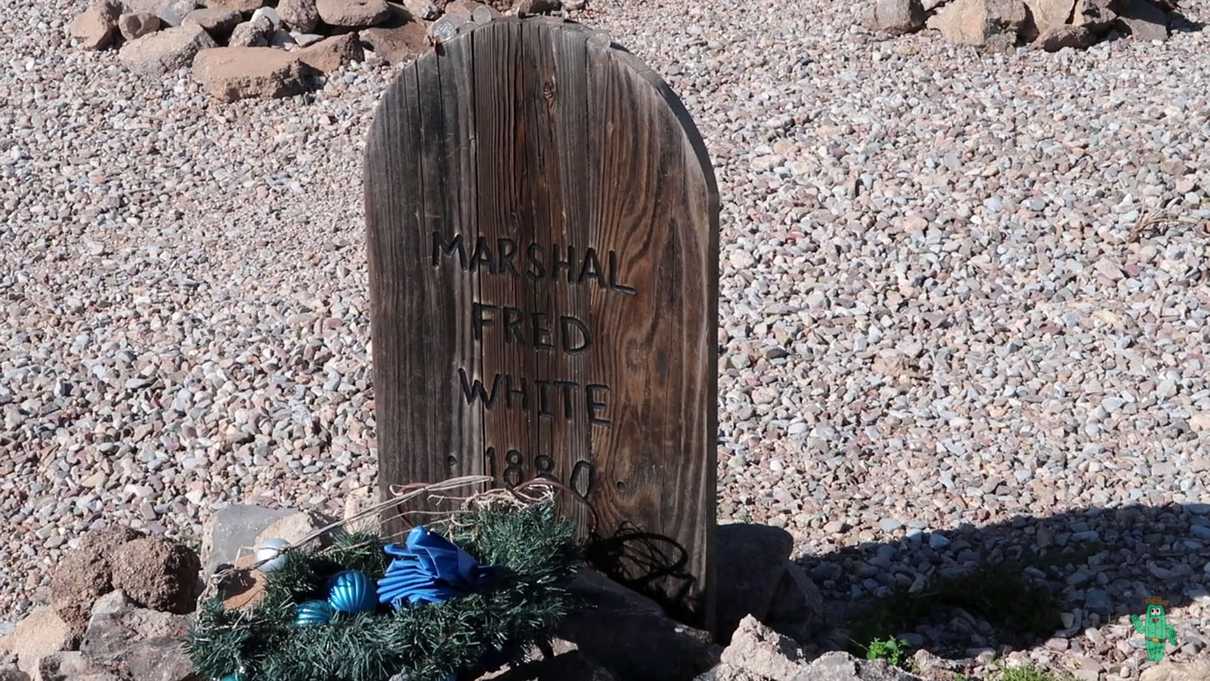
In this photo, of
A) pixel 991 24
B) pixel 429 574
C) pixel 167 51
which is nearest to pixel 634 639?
pixel 429 574

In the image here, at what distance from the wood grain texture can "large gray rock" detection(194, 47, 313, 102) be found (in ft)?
14.8

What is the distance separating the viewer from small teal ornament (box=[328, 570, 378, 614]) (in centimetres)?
283

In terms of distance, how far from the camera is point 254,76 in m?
7.58

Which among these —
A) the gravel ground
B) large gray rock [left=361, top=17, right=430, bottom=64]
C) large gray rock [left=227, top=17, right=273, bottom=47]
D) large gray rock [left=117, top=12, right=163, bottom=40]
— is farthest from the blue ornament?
large gray rock [left=117, top=12, right=163, bottom=40]

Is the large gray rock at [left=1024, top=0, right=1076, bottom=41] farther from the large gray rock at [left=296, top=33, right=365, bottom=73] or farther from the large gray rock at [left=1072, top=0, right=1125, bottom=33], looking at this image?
the large gray rock at [left=296, top=33, right=365, bottom=73]

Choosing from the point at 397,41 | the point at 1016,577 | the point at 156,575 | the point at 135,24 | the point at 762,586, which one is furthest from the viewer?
the point at 135,24

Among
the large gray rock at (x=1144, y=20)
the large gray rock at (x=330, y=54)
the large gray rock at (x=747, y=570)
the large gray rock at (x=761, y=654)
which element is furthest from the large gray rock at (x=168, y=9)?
the large gray rock at (x=761, y=654)

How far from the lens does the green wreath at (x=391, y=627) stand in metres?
2.71

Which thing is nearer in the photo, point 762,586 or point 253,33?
point 762,586

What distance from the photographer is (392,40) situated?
26.2ft

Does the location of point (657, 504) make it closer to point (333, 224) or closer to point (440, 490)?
point (440, 490)

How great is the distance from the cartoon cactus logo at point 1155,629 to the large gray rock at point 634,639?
1.23 m

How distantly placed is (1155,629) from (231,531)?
244 centimetres

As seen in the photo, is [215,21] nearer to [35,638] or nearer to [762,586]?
[35,638]
